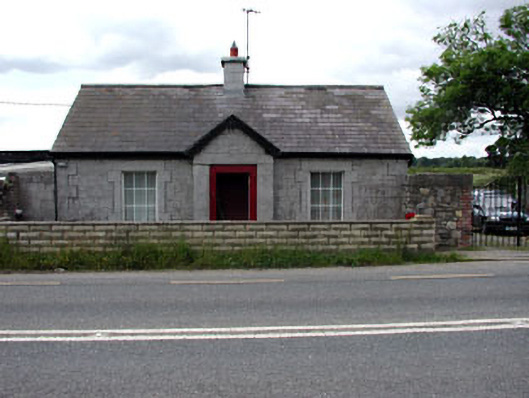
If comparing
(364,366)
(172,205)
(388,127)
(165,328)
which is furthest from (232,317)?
(388,127)

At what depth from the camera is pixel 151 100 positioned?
667 inches

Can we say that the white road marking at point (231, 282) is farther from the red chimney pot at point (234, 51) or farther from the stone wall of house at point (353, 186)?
the red chimney pot at point (234, 51)

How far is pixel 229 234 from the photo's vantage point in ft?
38.2

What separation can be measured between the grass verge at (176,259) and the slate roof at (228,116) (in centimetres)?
440

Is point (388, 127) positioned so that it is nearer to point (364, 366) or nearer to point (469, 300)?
point (469, 300)

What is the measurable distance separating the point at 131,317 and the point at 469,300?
4705 mm

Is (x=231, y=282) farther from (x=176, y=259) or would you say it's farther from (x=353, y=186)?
(x=353, y=186)

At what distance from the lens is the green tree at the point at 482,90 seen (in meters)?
27.5

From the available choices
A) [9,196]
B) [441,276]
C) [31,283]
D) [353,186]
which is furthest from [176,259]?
[9,196]

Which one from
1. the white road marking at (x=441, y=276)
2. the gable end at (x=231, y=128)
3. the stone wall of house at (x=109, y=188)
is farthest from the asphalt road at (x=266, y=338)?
the gable end at (x=231, y=128)

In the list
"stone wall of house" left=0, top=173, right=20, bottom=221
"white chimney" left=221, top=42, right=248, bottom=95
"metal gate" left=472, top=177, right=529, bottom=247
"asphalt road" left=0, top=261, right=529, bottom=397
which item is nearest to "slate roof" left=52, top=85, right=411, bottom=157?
"white chimney" left=221, top=42, right=248, bottom=95

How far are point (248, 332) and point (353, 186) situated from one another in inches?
398

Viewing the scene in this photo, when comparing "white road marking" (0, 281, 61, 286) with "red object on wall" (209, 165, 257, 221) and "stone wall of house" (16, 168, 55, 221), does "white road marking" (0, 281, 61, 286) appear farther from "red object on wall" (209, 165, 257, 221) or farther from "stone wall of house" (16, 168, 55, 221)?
"stone wall of house" (16, 168, 55, 221)

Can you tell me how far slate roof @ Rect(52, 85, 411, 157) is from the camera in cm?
1536
